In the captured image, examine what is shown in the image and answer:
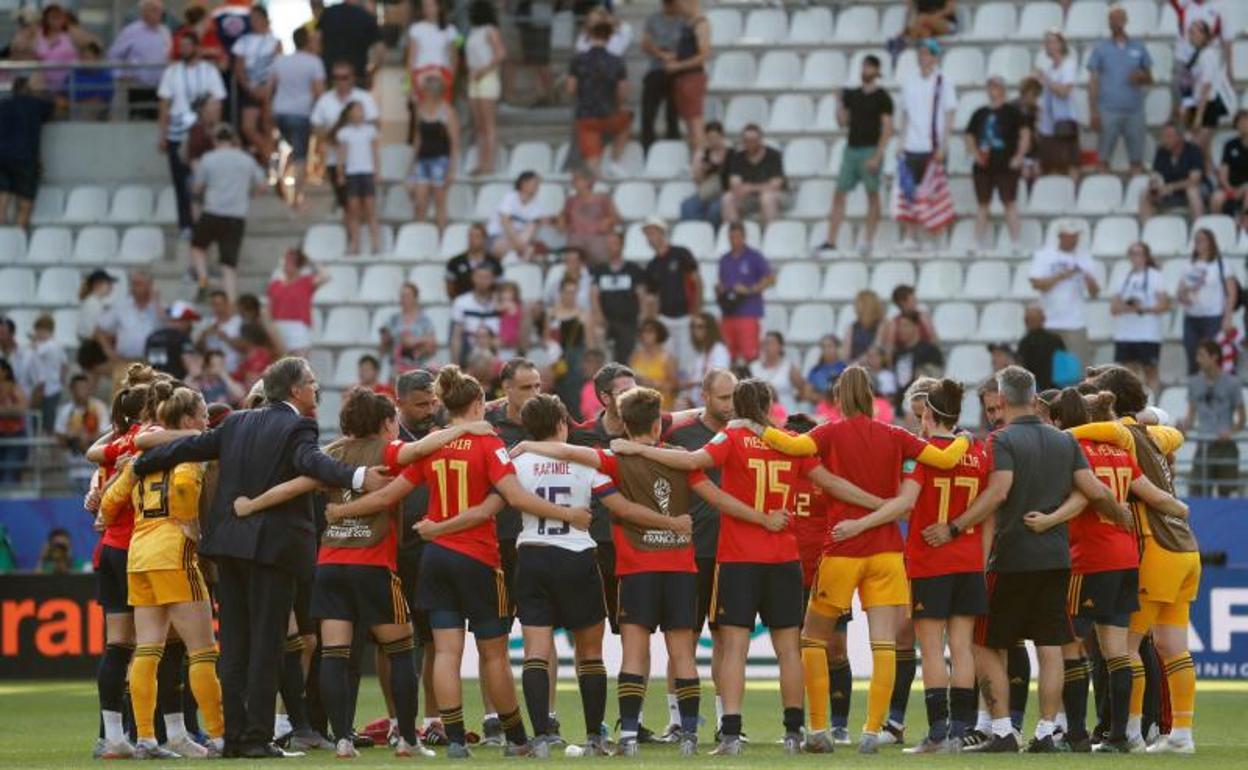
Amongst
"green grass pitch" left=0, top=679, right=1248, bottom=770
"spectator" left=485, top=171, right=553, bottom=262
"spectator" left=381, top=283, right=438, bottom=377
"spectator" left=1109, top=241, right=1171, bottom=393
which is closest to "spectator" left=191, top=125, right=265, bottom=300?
"spectator" left=381, top=283, right=438, bottom=377

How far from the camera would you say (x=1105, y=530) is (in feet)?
44.9

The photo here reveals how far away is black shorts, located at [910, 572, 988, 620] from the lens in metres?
13.4

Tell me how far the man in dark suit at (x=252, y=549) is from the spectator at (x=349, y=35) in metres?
14.7

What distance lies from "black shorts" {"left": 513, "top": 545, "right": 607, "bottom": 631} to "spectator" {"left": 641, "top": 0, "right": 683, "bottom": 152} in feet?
47.5

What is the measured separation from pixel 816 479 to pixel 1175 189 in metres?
13.4

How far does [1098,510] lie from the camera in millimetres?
13656

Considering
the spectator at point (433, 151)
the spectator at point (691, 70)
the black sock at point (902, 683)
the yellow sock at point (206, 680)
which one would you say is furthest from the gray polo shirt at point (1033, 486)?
the spectator at point (433, 151)

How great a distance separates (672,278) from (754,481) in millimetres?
11314

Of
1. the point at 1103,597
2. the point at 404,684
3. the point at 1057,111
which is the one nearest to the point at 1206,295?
the point at 1057,111

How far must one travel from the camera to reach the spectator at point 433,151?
27094 mm

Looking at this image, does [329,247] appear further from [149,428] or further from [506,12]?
[149,428]

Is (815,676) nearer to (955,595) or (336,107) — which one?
(955,595)

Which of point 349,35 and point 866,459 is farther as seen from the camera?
point 349,35

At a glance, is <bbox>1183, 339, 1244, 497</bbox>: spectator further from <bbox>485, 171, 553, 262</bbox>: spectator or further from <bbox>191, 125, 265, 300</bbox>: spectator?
<bbox>191, 125, 265, 300</bbox>: spectator
